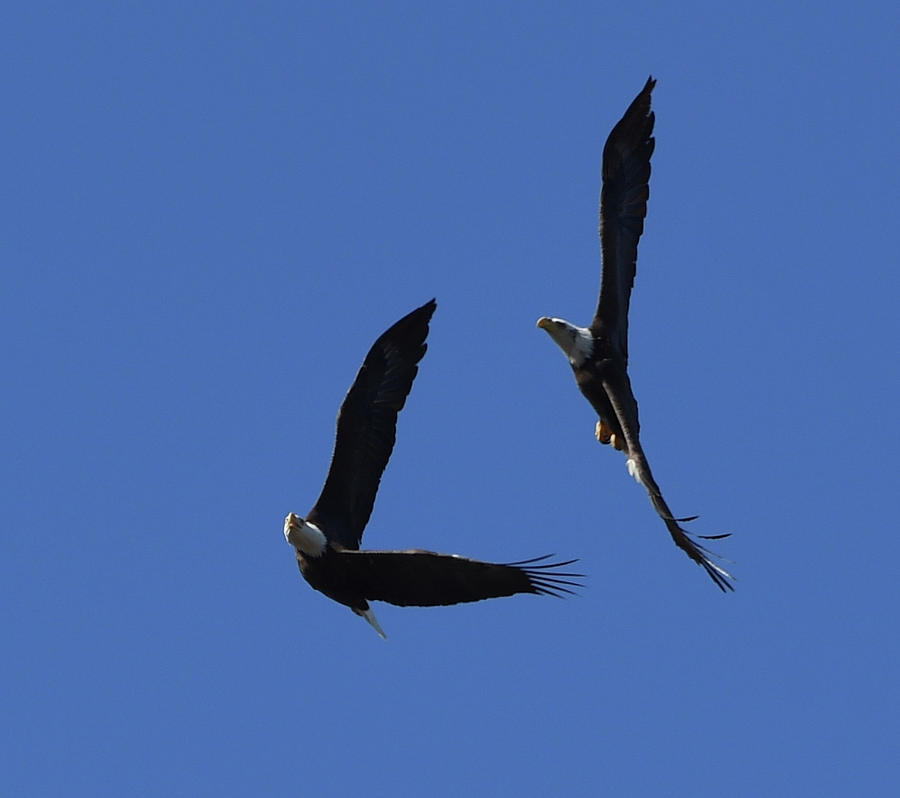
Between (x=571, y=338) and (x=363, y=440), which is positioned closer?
(x=363, y=440)

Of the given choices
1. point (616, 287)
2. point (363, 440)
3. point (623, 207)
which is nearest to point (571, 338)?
point (616, 287)

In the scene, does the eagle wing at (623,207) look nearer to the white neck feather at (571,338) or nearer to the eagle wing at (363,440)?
the white neck feather at (571,338)

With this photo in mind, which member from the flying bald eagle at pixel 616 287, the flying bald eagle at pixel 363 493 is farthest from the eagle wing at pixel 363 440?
the flying bald eagle at pixel 616 287

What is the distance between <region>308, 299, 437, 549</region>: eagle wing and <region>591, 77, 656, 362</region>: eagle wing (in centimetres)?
195

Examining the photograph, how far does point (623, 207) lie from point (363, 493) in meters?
3.88

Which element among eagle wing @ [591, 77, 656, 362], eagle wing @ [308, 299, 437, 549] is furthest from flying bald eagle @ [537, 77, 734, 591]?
eagle wing @ [308, 299, 437, 549]

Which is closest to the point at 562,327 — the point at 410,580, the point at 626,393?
the point at 626,393

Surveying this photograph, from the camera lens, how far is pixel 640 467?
17.6m

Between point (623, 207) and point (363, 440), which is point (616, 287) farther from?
point (363, 440)

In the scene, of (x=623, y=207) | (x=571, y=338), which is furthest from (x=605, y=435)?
(x=623, y=207)

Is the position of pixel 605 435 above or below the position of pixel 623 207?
below

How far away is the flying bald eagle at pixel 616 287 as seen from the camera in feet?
62.3

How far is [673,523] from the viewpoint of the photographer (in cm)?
1664

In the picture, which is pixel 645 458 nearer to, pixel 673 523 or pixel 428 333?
pixel 673 523
